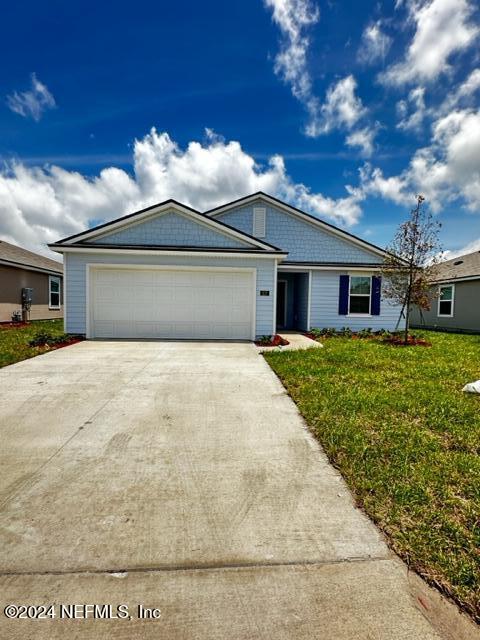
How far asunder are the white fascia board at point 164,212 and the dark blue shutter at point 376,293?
545 centimetres

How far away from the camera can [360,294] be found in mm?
13391

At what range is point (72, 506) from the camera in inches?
93.7

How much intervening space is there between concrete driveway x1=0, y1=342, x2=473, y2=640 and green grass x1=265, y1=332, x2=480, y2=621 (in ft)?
0.63

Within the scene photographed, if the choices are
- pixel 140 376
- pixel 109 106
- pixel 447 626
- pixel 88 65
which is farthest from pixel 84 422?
pixel 109 106

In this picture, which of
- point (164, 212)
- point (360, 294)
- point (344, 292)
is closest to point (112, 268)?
point (164, 212)

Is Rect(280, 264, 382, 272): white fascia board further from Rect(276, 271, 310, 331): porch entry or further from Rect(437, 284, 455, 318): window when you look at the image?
Rect(437, 284, 455, 318): window

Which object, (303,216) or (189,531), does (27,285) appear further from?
(189,531)

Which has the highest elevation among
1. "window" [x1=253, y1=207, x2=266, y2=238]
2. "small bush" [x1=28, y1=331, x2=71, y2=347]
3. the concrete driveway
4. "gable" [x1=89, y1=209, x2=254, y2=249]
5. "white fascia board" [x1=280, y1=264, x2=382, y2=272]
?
"window" [x1=253, y1=207, x2=266, y2=238]

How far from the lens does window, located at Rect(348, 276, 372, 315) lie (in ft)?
43.8

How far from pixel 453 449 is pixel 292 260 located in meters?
11.8

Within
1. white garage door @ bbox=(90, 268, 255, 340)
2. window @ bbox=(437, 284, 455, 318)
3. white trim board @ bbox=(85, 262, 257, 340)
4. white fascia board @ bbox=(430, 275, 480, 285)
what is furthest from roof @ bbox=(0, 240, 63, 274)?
window @ bbox=(437, 284, 455, 318)

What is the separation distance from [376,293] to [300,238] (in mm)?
4257

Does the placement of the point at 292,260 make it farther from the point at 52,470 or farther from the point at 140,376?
the point at 52,470

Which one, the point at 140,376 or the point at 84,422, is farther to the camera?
the point at 140,376
